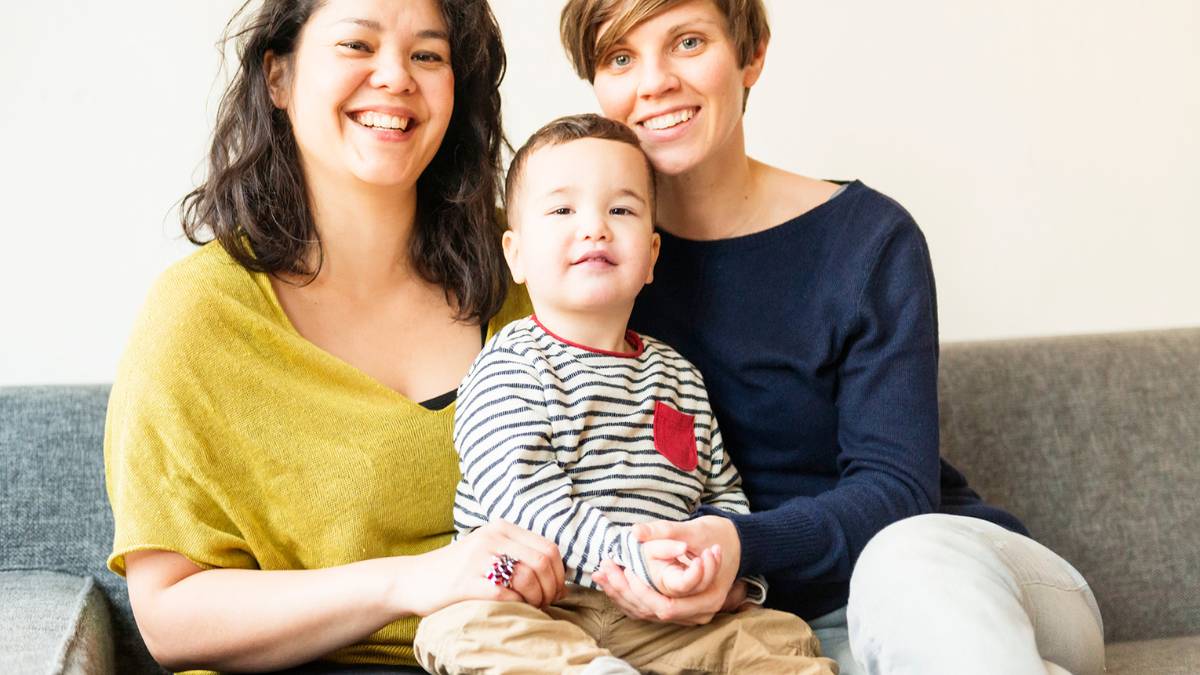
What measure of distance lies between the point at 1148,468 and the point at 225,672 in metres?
1.57

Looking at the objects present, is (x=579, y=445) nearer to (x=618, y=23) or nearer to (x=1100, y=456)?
(x=618, y=23)

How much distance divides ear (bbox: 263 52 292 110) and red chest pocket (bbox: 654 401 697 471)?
2.27ft

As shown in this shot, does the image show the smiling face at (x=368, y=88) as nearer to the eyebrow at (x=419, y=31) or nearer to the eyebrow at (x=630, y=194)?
the eyebrow at (x=419, y=31)

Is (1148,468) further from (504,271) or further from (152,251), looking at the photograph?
(152,251)

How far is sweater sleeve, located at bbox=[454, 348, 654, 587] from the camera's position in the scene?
147cm

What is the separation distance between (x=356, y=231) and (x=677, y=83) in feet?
1.64

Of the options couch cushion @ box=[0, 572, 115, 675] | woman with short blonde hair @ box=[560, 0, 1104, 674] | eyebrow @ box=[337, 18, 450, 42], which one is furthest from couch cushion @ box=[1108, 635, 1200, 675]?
couch cushion @ box=[0, 572, 115, 675]

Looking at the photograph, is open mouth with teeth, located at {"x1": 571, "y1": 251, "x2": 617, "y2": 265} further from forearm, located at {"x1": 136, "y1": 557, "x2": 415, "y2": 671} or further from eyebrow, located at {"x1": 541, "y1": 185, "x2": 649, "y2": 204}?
forearm, located at {"x1": 136, "y1": 557, "x2": 415, "y2": 671}

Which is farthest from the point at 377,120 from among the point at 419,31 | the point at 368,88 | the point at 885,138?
the point at 885,138

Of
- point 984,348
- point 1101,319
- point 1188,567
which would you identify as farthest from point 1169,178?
point 1188,567

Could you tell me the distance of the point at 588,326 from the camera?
5.34ft

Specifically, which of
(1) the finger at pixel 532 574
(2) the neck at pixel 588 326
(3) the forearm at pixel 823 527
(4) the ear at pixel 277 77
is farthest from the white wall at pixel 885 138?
(1) the finger at pixel 532 574

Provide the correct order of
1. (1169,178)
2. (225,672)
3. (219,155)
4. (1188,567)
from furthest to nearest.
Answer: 1. (1169,178)
2. (1188,567)
3. (219,155)
4. (225,672)

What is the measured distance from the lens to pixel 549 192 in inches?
63.3
